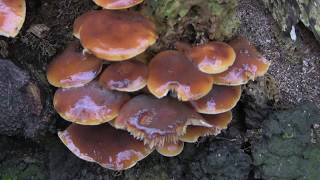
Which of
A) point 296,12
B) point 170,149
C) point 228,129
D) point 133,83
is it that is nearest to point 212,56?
point 133,83

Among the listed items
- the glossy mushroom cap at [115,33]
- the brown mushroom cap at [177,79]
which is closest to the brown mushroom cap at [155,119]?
the brown mushroom cap at [177,79]

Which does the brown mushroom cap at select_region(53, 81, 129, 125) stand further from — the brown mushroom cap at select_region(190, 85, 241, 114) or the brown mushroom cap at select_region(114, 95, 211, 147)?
the brown mushroom cap at select_region(190, 85, 241, 114)

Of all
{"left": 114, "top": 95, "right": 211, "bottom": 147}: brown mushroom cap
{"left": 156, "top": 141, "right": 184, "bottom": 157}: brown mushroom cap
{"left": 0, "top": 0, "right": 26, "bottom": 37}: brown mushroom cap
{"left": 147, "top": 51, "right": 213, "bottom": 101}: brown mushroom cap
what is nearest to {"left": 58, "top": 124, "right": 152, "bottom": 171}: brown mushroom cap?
{"left": 156, "top": 141, "right": 184, "bottom": 157}: brown mushroom cap

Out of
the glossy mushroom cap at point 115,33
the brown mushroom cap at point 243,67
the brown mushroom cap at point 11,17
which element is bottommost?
the brown mushroom cap at point 243,67

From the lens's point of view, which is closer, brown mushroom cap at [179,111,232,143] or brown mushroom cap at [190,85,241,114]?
brown mushroom cap at [190,85,241,114]

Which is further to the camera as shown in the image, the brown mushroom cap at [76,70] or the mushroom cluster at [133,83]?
the brown mushroom cap at [76,70]

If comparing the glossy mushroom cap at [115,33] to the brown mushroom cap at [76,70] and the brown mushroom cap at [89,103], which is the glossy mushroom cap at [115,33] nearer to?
the brown mushroom cap at [76,70]

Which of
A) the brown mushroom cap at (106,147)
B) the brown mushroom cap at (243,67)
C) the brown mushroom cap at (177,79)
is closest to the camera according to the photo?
the brown mushroom cap at (177,79)
